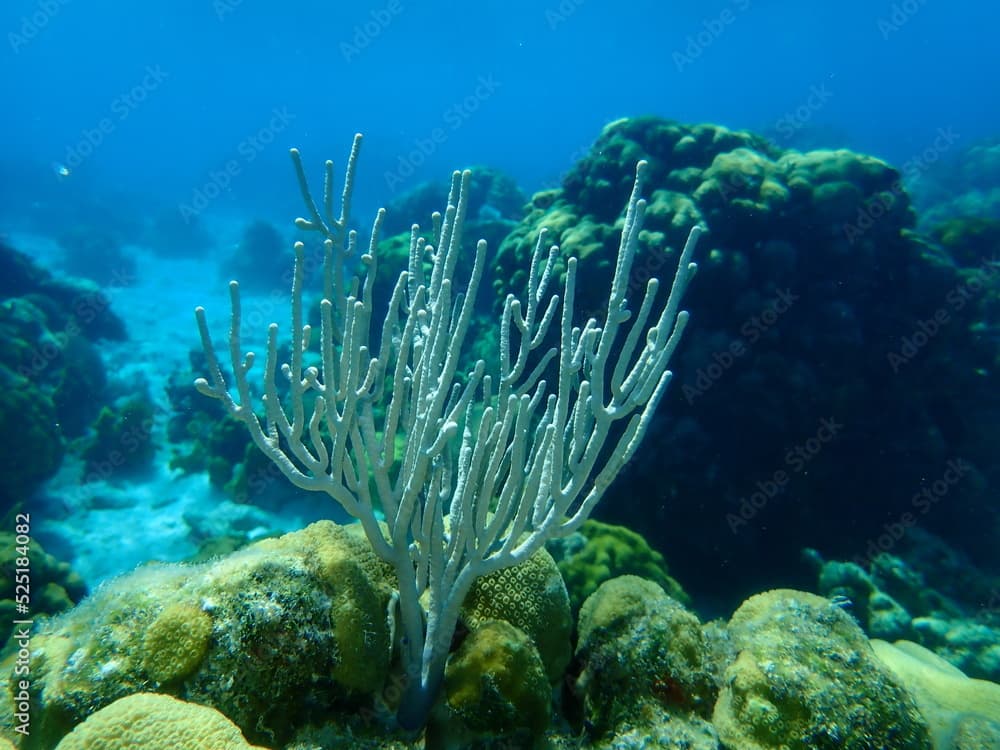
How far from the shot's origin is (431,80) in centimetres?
7144

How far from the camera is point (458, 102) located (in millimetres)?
78562

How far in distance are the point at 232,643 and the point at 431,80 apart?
80841 millimetres

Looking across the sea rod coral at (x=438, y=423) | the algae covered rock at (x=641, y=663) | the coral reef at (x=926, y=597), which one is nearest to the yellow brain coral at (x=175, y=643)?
the sea rod coral at (x=438, y=423)

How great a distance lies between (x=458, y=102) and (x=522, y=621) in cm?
8670

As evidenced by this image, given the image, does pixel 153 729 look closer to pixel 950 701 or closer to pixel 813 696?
pixel 813 696

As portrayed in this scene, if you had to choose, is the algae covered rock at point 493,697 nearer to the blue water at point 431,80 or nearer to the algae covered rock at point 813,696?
the algae covered rock at point 813,696

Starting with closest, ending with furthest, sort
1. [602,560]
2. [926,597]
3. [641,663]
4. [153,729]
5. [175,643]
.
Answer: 1. [153,729]
2. [175,643]
3. [641,663]
4. [602,560]
5. [926,597]

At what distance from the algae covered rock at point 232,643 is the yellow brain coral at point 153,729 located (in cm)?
43

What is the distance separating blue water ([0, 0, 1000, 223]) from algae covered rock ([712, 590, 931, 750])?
3792 cm

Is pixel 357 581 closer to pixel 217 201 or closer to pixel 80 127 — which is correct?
pixel 217 201

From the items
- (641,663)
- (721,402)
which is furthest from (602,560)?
(721,402)

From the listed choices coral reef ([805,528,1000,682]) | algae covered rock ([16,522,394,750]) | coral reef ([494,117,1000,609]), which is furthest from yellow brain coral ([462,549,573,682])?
coral reef ([494,117,1000,609])

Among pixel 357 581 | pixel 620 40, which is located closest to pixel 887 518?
pixel 357 581

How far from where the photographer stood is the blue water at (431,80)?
47844 mm
